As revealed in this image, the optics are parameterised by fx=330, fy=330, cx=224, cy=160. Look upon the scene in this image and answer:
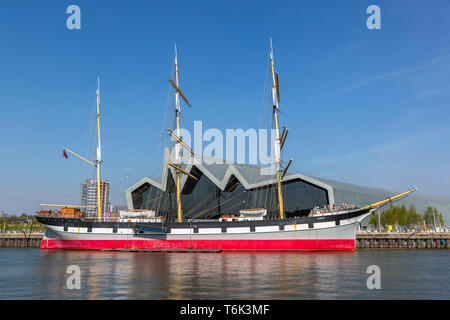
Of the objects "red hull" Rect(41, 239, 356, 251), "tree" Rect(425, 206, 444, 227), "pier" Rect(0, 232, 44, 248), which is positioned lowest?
"pier" Rect(0, 232, 44, 248)

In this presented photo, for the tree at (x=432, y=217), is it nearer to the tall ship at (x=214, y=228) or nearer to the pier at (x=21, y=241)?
the tall ship at (x=214, y=228)

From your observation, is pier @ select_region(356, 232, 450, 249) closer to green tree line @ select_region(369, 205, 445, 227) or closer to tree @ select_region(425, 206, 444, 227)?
green tree line @ select_region(369, 205, 445, 227)

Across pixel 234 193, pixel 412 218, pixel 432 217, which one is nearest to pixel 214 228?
pixel 234 193

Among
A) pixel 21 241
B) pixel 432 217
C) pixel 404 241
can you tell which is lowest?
pixel 21 241

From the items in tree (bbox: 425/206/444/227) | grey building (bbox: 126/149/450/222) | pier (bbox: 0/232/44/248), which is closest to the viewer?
grey building (bbox: 126/149/450/222)

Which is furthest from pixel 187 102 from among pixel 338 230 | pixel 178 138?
pixel 338 230

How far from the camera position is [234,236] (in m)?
36.7

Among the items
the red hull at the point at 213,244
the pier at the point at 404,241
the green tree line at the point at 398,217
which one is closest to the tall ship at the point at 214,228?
the red hull at the point at 213,244

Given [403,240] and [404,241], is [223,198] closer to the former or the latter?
[403,240]

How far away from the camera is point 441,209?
222ft

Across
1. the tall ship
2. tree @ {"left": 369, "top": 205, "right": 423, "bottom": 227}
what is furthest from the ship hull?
tree @ {"left": 369, "top": 205, "right": 423, "bottom": 227}

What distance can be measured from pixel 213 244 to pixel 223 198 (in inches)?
725

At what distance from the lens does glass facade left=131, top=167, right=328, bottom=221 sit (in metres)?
49.6
